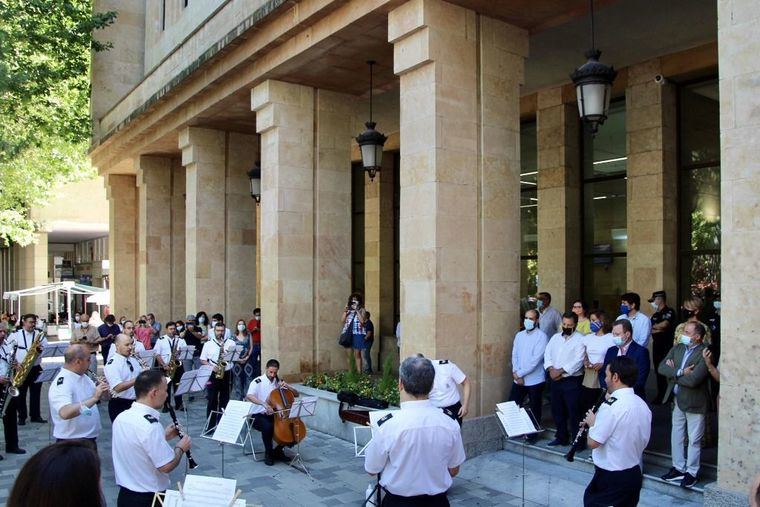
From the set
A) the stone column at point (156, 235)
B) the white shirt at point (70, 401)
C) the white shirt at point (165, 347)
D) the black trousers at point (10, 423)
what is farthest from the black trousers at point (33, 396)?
the stone column at point (156, 235)

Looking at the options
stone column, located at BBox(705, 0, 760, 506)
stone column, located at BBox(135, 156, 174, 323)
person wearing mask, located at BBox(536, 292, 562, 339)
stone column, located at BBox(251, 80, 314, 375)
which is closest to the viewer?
stone column, located at BBox(705, 0, 760, 506)

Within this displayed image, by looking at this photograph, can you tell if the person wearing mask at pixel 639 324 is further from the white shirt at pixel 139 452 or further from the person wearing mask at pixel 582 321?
the white shirt at pixel 139 452

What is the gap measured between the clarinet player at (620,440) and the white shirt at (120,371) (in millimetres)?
5600

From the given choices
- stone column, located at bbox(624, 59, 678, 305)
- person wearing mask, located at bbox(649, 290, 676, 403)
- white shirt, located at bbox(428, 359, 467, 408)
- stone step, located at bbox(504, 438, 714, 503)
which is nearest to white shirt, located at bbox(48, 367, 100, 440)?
white shirt, located at bbox(428, 359, 467, 408)

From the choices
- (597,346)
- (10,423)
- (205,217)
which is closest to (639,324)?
(597,346)

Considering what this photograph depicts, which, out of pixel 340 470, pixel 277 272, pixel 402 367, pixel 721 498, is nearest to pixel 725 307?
pixel 721 498

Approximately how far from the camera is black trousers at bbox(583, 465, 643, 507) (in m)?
4.91

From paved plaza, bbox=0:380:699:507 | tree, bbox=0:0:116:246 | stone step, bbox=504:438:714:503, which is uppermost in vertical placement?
tree, bbox=0:0:116:246

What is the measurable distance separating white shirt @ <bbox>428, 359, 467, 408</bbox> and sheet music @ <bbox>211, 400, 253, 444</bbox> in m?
2.23

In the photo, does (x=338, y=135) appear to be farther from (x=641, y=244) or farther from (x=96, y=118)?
(x=96, y=118)

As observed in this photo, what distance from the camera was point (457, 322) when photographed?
872cm

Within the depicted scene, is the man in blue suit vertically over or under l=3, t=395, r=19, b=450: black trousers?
over

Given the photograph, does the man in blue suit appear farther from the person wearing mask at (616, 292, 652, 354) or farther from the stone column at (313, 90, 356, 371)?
the stone column at (313, 90, 356, 371)

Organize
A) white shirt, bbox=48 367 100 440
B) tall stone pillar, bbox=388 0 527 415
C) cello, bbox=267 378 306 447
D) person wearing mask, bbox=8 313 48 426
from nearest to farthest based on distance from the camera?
white shirt, bbox=48 367 100 440 → tall stone pillar, bbox=388 0 527 415 → cello, bbox=267 378 306 447 → person wearing mask, bbox=8 313 48 426
